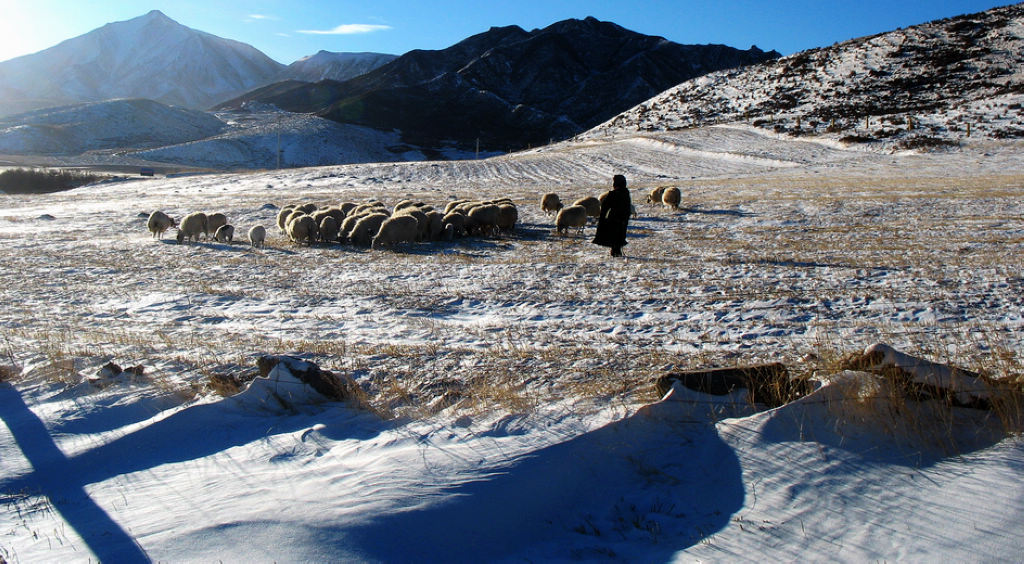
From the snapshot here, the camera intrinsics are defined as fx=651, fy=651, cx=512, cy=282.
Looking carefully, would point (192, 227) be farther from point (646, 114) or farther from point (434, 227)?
point (646, 114)

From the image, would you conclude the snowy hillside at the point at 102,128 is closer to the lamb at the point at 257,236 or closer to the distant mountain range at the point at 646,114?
the distant mountain range at the point at 646,114

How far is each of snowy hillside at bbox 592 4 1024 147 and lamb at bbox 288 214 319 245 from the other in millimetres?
38602

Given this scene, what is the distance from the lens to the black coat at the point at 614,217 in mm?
13305

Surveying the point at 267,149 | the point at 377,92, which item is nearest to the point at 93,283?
the point at 267,149

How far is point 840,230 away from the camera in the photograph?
16.4 m

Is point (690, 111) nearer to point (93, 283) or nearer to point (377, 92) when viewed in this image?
point (93, 283)

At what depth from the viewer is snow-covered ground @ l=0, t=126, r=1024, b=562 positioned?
12.0 feet

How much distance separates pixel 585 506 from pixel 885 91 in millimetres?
64799

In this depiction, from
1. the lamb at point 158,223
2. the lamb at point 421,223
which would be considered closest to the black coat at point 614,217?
the lamb at point 421,223

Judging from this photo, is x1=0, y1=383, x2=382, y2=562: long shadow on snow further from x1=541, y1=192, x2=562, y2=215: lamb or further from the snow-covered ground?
x1=541, y1=192, x2=562, y2=215: lamb

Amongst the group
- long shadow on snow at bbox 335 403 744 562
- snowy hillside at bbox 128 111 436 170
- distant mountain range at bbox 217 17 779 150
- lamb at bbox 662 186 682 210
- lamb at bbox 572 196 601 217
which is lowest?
long shadow on snow at bbox 335 403 744 562

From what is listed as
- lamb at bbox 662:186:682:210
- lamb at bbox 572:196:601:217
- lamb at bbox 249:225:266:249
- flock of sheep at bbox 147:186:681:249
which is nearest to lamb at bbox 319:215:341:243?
flock of sheep at bbox 147:186:681:249

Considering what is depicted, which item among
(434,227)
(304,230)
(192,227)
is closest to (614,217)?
(434,227)

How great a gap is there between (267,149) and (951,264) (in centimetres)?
9128
